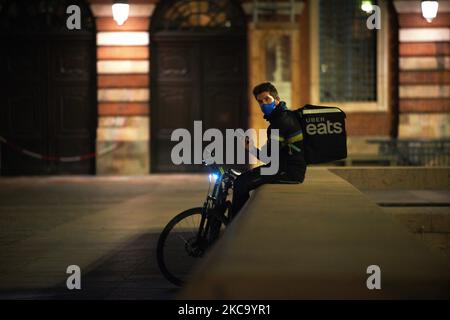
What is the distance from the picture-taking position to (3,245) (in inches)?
377

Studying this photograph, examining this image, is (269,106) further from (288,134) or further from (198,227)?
(198,227)

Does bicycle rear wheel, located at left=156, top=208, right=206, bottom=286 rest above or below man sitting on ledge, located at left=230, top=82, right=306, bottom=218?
below

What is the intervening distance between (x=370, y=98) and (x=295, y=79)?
1881 millimetres

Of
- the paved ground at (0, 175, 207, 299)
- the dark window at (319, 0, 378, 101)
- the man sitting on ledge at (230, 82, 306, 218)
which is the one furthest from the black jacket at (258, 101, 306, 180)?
the dark window at (319, 0, 378, 101)

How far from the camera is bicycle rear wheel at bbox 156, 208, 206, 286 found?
705 centimetres

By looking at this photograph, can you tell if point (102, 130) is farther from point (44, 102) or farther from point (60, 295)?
point (60, 295)

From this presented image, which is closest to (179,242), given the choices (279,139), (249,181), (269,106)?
(249,181)

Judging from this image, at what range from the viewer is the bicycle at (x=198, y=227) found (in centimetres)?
709

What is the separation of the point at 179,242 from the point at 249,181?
760 millimetres

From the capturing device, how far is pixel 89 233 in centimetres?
1047

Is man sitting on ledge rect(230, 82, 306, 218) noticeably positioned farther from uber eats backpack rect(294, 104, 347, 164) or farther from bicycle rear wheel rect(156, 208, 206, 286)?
bicycle rear wheel rect(156, 208, 206, 286)


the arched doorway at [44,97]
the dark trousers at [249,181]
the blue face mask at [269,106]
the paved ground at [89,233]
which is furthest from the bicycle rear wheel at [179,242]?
the arched doorway at [44,97]

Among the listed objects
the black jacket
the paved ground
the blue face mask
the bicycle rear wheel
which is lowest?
the paved ground

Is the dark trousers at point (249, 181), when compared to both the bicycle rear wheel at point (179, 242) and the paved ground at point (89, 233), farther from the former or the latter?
the paved ground at point (89, 233)
